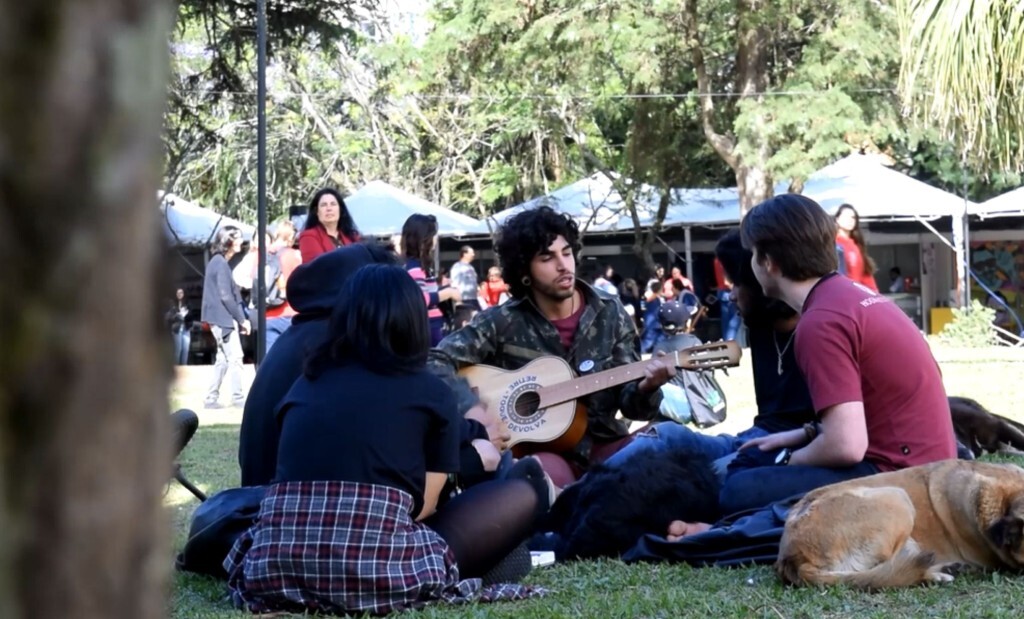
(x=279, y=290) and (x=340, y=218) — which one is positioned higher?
(x=340, y=218)

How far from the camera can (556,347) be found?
648 cm

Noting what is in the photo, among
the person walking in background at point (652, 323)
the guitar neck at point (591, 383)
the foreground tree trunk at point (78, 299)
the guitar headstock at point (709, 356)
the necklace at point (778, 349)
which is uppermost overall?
the foreground tree trunk at point (78, 299)

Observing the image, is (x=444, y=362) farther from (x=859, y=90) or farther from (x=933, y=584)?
(x=859, y=90)

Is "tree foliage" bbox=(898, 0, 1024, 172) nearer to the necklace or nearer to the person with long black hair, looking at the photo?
the necklace

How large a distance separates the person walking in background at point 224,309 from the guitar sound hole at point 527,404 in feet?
25.0

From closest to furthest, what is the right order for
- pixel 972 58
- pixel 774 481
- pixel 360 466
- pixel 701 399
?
pixel 360 466, pixel 774 481, pixel 701 399, pixel 972 58

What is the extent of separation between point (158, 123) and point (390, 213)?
20.3 m

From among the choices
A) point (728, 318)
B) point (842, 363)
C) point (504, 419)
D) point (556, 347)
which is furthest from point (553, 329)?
point (728, 318)

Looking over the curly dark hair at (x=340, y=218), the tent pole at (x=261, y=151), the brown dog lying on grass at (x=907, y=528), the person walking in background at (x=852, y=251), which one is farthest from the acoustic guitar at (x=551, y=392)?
the person walking in background at (x=852, y=251)

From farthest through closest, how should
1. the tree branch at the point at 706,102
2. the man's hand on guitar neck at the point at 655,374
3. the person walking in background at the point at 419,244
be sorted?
the tree branch at the point at 706,102, the person walking in background at the point at 419,244, the man's hand on guitar neck at the point at 655,374

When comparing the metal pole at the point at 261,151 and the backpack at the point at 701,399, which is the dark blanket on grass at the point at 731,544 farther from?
the metal pole at the point at 261,151

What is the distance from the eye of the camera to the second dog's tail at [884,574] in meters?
4.38

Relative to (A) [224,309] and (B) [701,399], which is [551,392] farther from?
(A) [224,309]

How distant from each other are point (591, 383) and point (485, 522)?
162cm
